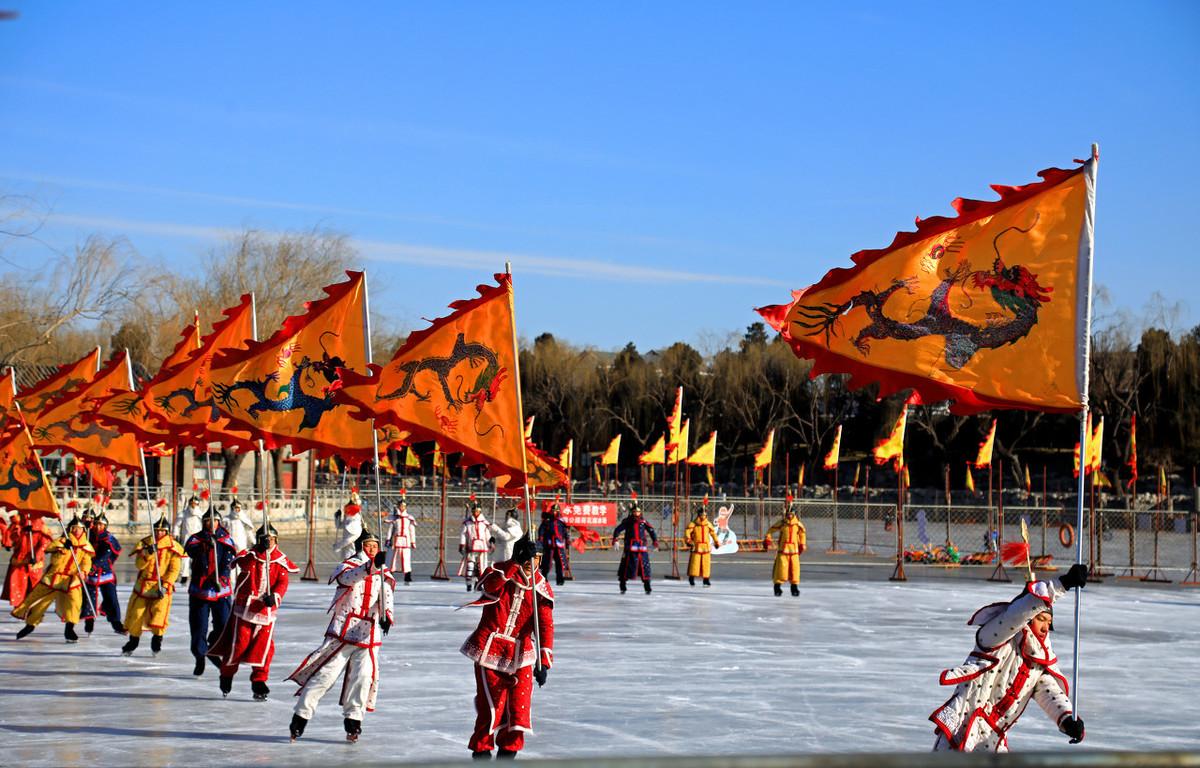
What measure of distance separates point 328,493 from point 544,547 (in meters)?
29.8

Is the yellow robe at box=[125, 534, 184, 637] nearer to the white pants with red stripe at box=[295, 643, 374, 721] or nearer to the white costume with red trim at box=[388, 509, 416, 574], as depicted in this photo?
the white pants with red stripe at box=[295, 643, 374, 721]

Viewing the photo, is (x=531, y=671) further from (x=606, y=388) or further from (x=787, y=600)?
(x=606, y=388)

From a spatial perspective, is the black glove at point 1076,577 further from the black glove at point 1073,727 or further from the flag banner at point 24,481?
the flag banner at point 24,481

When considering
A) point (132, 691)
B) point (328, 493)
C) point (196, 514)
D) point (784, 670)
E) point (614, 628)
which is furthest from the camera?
point (328, 493)

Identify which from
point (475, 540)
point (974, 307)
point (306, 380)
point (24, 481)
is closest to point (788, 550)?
point (475, 540)

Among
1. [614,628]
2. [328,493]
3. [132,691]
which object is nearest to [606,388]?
[328,493]

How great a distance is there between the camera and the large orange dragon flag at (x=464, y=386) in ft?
36.4

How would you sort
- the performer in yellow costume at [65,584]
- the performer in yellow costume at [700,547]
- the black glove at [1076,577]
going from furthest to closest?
the performer in yellow costume at [700,547] < the performer in yellow costume at [65,584] < the black glove at [1076,577]

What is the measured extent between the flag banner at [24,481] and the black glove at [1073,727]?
1262cm

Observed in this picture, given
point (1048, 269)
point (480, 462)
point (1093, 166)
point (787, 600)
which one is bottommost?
point (787, 600)

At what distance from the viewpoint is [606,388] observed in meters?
80.8

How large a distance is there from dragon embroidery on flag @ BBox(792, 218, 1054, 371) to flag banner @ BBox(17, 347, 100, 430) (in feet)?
48.3

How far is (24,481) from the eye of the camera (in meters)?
17.2

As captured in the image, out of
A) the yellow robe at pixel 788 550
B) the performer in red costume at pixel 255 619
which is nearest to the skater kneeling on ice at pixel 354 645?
the performer in red costume at pixel 255 619
